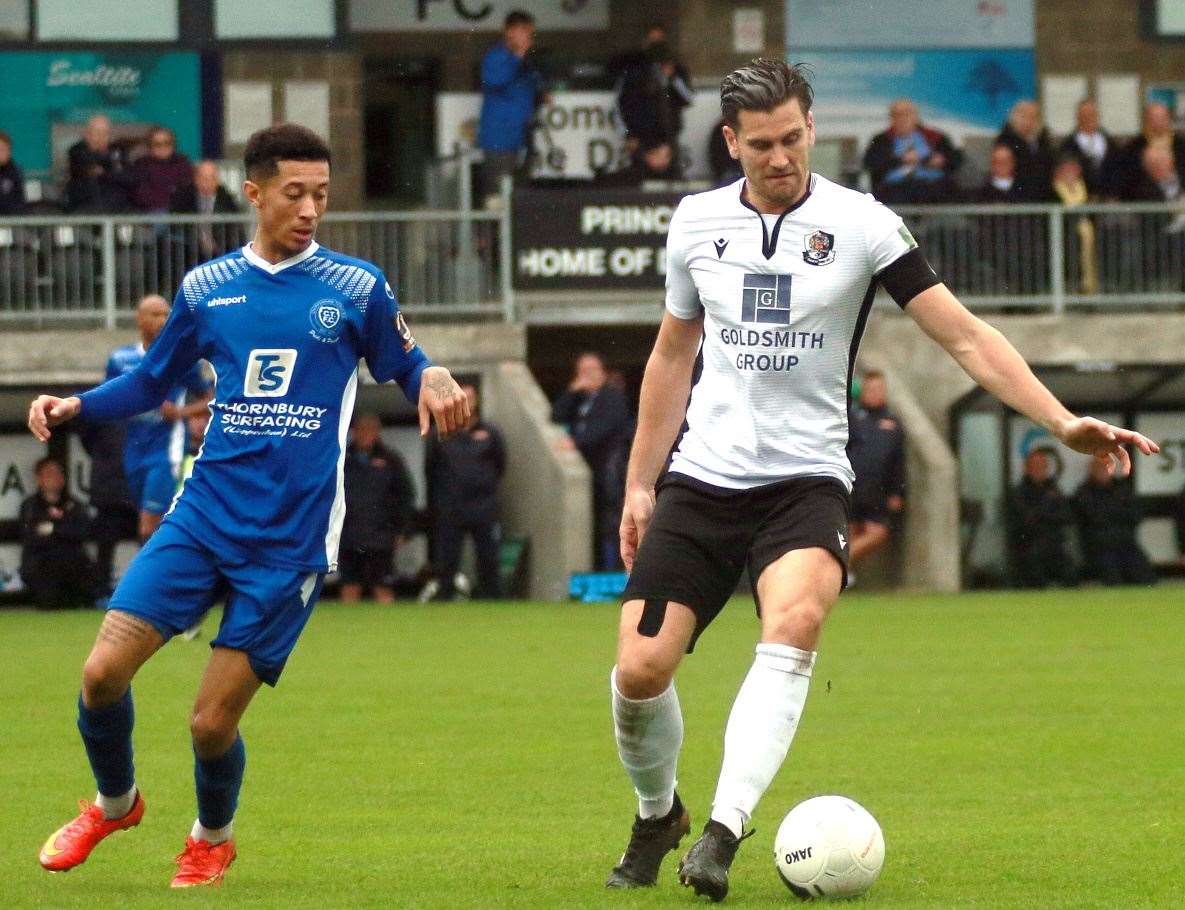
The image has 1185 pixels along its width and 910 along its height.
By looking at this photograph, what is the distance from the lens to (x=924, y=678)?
1345cm

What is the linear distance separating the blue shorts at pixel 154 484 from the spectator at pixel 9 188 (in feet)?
17.8

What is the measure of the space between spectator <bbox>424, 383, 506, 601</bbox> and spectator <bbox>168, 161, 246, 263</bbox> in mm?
2510

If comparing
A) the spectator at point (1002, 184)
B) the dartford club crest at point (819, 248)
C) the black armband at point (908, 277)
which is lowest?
the black armband at point (908, 277)

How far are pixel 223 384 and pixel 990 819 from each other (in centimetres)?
306

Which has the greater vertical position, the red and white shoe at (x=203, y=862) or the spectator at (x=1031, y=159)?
the spectator at (x=1031, y=159)

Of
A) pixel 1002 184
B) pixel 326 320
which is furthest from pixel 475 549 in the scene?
pixel 326 320

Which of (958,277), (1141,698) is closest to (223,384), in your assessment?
(1141,698)

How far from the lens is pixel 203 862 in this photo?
7.10 meters

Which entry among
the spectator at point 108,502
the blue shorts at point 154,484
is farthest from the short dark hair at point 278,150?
the spectator at point 108,502

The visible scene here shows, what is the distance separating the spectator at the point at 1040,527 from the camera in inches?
859

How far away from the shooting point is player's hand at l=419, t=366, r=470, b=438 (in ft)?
21.9

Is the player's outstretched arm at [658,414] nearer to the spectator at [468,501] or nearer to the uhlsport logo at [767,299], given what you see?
the uhlsport logo at [767,299]

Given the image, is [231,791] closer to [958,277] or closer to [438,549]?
[438,549]

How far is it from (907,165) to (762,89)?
53.1ft
